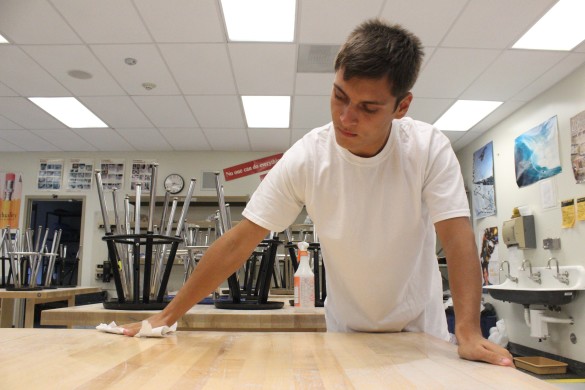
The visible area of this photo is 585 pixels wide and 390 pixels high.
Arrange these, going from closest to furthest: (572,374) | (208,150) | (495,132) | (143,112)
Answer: (572,374), (143,112), (495,132), (208,150)

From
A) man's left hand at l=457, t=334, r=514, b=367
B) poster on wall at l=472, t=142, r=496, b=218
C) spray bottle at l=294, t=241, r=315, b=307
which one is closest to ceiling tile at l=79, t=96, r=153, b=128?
spray bottle at l=294, t=241, r=315, b=307

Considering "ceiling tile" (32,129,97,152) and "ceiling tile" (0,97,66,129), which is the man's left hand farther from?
"ceiling tile" (32,129,97,152)

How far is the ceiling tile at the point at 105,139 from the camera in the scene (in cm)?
608

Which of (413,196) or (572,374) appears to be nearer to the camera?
(413,196)

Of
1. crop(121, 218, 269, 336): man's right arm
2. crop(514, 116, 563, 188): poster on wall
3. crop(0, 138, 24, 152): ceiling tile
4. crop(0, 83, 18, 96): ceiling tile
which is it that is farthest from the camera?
crop(0, 138, 24, 152): ceiling tile

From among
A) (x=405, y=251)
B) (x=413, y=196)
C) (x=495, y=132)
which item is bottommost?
(x=405, y=251)

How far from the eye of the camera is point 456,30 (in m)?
3.56

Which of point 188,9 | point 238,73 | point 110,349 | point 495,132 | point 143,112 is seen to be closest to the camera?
point 110,349

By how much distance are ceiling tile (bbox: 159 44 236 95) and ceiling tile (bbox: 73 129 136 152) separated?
6.23ft

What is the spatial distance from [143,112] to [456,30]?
3.48 meters

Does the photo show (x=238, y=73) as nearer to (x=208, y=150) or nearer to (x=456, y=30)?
(x=456, y=30)

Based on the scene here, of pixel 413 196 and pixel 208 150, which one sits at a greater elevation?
pixel 208 150

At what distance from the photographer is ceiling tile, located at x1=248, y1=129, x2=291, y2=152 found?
6.11 metres

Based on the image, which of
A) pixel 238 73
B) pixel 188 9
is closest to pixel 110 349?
pixel 188 9
